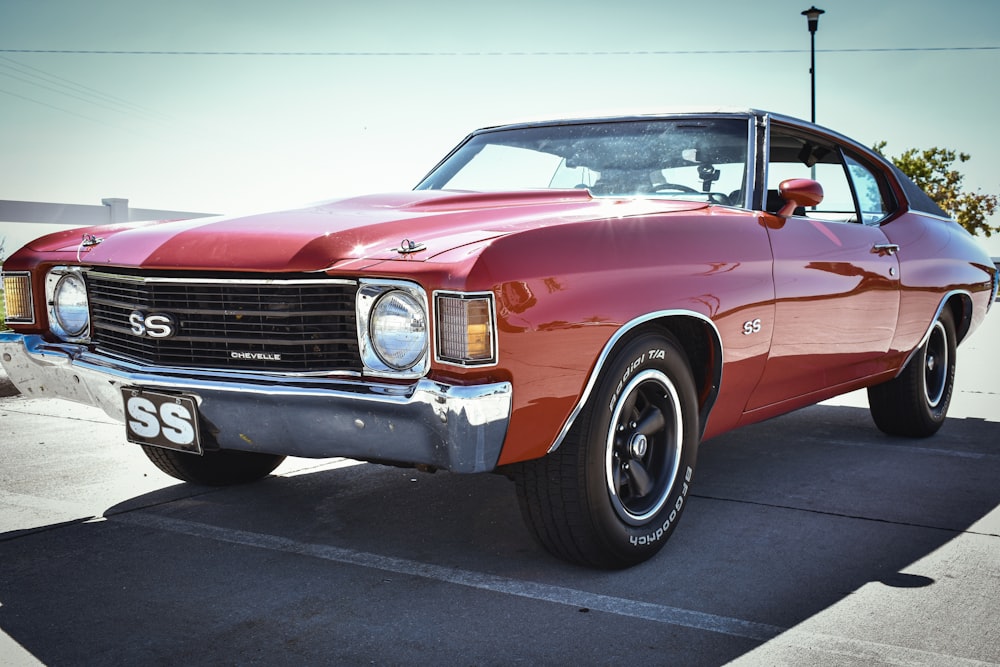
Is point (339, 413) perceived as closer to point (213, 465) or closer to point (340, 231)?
point (340, 231)

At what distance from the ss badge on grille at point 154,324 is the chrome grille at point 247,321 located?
0.5 inches

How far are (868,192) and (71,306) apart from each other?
370 cm

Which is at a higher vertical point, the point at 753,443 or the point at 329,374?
the point at 329,374

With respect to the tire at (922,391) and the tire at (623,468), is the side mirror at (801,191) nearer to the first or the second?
the tire at (623,468)

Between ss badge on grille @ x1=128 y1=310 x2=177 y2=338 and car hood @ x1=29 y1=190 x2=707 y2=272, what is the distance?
15 centimetres

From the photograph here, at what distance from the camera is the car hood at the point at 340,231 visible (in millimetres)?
2629

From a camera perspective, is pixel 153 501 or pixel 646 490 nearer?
pixel 646 490

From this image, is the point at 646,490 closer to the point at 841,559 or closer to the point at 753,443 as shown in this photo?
the point at 841,559

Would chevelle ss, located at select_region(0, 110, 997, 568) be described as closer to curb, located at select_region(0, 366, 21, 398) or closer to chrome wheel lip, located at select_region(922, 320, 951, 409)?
chrome wheel lip, located at select_region(922, 320, 951, 409)

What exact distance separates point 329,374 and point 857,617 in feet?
5.19

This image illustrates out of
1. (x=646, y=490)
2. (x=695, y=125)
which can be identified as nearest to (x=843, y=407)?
(x=695, y=125)

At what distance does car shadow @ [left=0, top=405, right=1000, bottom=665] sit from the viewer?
2.46 meters

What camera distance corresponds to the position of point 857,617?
263 centimetres

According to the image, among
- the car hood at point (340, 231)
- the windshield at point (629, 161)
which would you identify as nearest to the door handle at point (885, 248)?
the windshield at point (629, 161)
